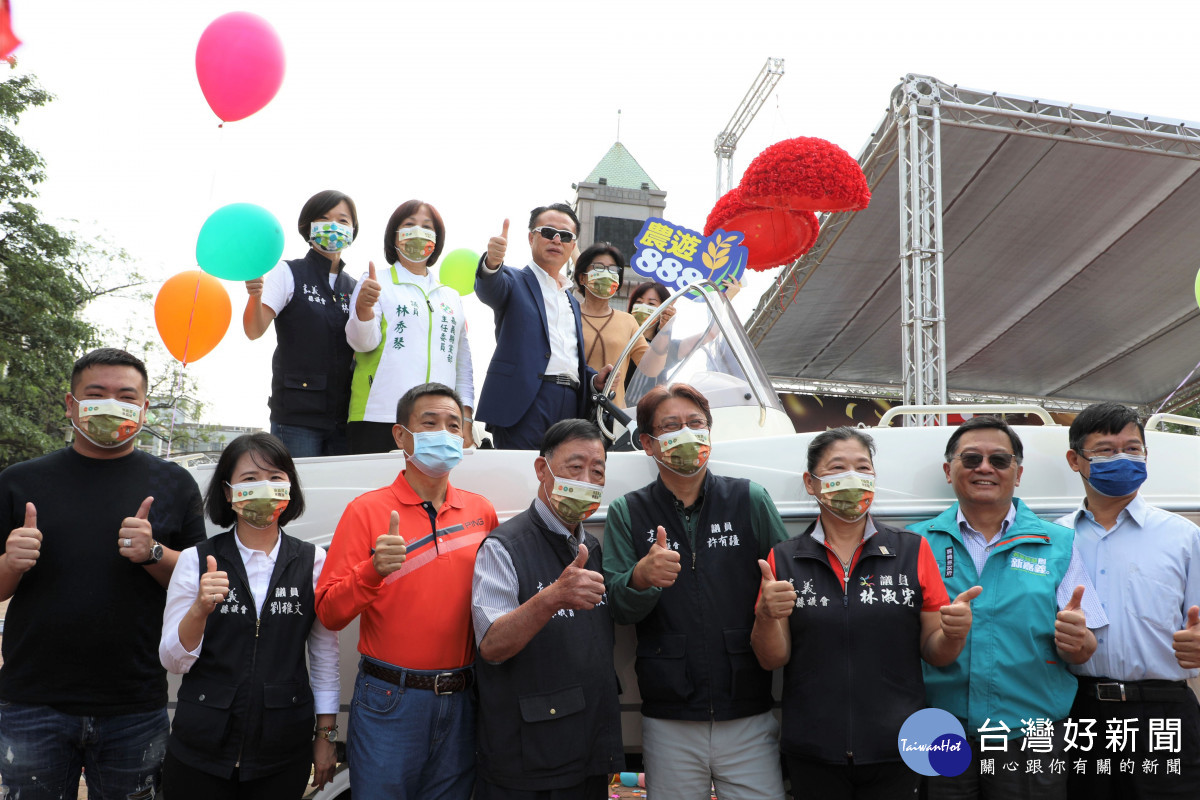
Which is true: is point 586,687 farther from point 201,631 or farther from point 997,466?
point 997,466

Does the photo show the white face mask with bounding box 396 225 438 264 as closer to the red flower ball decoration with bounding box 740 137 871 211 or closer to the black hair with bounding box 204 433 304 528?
the black hair with bounding box 204 433 304 528

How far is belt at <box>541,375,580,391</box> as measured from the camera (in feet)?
14.0

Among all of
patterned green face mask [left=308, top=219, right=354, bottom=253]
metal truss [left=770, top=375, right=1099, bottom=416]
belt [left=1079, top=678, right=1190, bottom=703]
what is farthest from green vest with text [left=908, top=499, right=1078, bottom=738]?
metal truss [left=770, top=375, right=1099, bottom=416]

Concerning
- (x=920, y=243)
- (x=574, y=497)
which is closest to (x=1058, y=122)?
(x=920, y=243)

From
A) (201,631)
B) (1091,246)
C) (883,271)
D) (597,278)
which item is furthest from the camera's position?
(883,271)

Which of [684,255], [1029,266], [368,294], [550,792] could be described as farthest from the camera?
[1029,266]

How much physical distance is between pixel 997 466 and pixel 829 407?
13.7 m

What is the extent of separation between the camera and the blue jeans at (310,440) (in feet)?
13.4

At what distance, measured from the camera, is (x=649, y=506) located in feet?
10.1

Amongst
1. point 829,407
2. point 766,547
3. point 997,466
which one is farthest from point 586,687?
point 829,407

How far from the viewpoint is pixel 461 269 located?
5668 mm

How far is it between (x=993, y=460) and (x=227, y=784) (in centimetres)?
280

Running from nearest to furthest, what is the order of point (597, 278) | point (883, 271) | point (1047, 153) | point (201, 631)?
point (201, 631) → point (597, 278) → point (1047, 153) → point (883, 271)

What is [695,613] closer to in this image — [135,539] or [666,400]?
[666,400]
